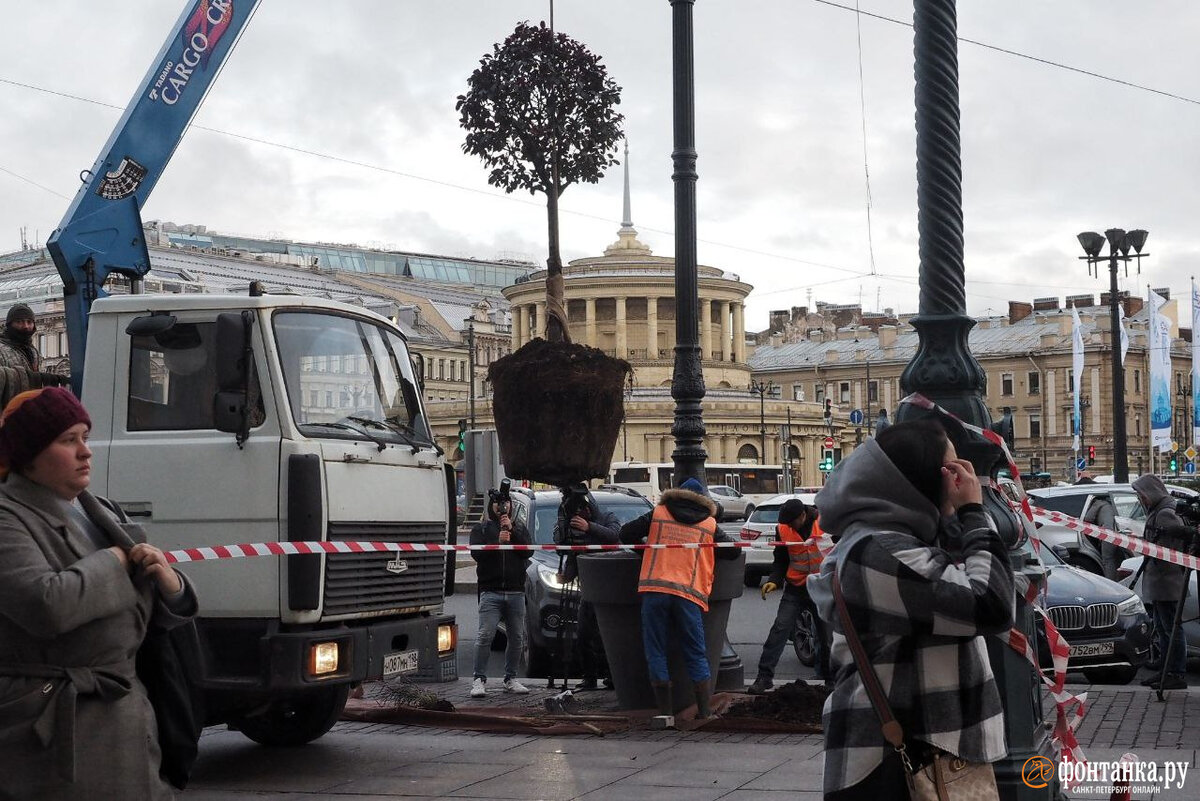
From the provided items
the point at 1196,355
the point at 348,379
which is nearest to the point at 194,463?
the point at 348,379

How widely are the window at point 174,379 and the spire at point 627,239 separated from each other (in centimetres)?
10345

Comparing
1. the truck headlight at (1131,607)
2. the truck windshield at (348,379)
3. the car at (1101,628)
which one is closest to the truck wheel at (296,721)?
the truck windshield at (348,379)

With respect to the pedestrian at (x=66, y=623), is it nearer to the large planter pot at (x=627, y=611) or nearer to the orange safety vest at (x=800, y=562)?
the large planter pot at (x=627, y=611)

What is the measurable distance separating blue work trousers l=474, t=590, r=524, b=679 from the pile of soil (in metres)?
2.61

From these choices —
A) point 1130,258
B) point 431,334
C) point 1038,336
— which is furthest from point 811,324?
point 1130,258

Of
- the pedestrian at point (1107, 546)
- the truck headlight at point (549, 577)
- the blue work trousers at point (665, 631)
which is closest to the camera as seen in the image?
the blue work trousers at point (665, 631)

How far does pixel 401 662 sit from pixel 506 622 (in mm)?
4197

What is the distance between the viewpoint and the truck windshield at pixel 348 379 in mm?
8711

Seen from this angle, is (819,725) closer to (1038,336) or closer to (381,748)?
(381,748)

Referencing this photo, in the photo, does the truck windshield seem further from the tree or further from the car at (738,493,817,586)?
the car at (738,493,817,586)

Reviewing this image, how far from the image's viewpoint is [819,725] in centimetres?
1038

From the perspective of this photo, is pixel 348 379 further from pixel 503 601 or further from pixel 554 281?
Answer: pixel 554 281

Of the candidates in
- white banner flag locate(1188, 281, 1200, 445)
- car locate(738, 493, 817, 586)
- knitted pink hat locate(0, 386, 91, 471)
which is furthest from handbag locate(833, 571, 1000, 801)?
white banner flag locate(1188, 281, 1200, 445)

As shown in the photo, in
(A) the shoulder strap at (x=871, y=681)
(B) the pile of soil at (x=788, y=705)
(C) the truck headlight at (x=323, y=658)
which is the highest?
(A) the shoulder strap at (x=871, y=681)
